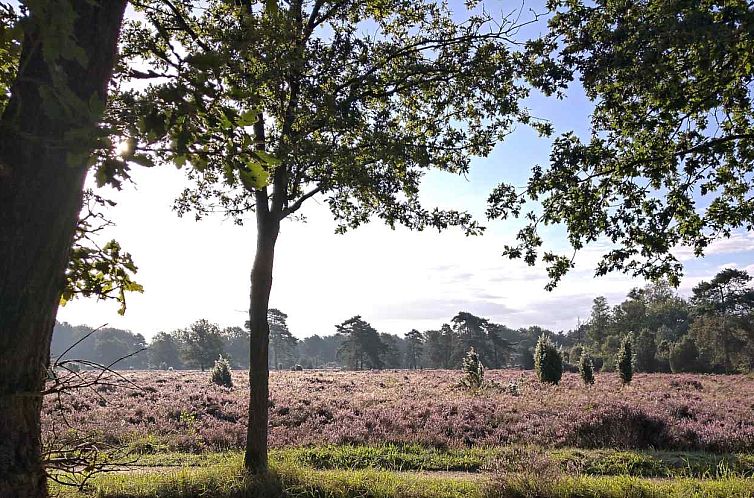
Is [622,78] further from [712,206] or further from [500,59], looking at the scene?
[712,206]

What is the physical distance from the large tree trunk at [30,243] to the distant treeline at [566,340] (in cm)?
1458

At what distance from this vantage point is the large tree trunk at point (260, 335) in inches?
332

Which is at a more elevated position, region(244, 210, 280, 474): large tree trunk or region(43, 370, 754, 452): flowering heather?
region(244, 210, 280, 474): large tree trunk

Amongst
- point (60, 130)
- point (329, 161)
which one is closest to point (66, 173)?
point (60, 130)

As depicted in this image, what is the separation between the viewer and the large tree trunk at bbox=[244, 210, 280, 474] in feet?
27.7

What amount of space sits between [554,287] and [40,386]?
8.69 metres

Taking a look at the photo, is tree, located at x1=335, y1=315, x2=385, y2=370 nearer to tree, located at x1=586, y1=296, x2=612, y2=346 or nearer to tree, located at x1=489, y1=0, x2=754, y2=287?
tree, located at x1=586, y1=296, x2=612, y2=346

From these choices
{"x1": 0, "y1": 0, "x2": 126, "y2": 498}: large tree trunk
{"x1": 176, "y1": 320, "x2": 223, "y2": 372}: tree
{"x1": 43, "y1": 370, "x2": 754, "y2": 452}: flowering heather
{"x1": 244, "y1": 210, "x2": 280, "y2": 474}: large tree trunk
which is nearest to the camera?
A: {"x1": 0, "y1": 0, "x2": 126, "y2": 498}: large tree trunk

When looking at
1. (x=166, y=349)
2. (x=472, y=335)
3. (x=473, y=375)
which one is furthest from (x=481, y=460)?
(x=166, y=349)

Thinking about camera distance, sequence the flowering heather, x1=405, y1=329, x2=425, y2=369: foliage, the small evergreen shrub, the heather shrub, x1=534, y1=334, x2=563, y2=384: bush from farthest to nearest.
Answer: x1=405, y1=329, x2=425, y2=369: foliage
x1=534, y1=334, x2=563, y2=384: bush
the small evergreen shrub
the flowering heather
the heather shrub

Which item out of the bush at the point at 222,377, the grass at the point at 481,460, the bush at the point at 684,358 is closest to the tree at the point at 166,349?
the bush at the point at 222,377

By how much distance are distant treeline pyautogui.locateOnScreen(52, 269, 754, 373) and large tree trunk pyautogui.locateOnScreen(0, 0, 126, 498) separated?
1458 centimetres

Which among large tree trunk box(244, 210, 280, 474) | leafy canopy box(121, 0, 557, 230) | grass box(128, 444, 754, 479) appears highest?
leafy canopy box(121, 0, 557, 230)

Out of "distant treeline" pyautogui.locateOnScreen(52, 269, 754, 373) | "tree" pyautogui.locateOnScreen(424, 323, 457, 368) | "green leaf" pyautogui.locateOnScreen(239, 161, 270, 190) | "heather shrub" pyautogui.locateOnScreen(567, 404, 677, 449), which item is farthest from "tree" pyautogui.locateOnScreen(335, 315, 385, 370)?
"green leaf" pyautogui.locateOnScreen(239, 161, 270, 190)
